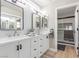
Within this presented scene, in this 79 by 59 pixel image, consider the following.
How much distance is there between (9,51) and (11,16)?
104 cm

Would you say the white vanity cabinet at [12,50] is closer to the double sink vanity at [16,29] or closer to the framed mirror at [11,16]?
the double sink vanity at [16,29]

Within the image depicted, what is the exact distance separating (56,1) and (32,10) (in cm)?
134

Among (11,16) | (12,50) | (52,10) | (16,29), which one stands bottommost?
(12,50)

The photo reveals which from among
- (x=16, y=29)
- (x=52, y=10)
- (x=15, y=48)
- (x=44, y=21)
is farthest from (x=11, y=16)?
(x=52, y=10)

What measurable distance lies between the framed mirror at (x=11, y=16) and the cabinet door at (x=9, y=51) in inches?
23.3

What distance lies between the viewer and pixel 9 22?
191cm

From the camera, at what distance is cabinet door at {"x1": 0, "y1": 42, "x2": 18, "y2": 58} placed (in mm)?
1183

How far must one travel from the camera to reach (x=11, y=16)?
1982 millimetres

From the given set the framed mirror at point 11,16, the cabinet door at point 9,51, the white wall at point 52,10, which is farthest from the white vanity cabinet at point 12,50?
the white wall at point 52,10

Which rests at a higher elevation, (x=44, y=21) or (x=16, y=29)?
(x=44, y=21)

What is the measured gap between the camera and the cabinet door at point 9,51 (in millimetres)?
1183

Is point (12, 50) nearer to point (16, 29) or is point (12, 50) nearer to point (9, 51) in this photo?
point (9, 51)

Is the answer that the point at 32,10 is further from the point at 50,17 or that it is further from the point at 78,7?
the point at 78,7

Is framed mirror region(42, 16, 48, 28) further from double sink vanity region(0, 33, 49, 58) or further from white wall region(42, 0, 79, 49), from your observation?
double sink vanity region(0, 33, 49, 58)
